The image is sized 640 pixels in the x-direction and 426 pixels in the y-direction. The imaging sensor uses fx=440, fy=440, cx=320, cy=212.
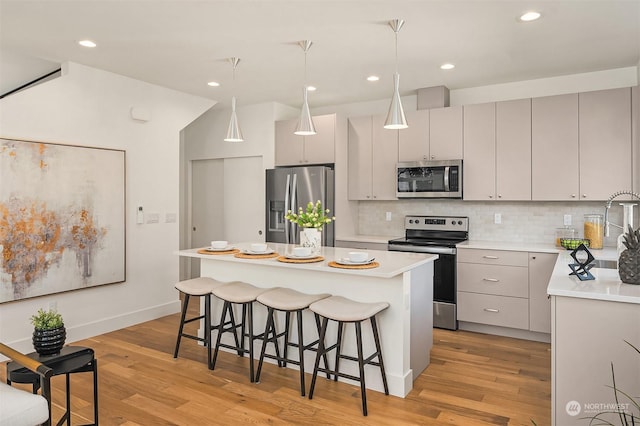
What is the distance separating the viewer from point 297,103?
5738 millimetres

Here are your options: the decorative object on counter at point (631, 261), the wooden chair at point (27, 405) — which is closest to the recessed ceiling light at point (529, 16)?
the decorative object on counter at point (631, 261)

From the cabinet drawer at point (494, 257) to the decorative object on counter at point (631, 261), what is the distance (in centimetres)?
186

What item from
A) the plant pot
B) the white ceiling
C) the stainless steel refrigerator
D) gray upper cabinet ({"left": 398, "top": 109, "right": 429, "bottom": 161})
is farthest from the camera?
the stainless steel refrigerator

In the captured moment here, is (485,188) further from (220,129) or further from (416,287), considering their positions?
(220,129)

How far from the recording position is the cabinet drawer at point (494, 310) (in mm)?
4125

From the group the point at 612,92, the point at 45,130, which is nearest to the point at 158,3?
the point at 45,130

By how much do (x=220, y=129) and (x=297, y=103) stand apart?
Answer: 115cm

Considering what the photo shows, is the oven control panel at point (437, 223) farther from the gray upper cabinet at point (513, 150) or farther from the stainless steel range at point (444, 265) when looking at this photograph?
the gray upper cabinet at point (513, 150)

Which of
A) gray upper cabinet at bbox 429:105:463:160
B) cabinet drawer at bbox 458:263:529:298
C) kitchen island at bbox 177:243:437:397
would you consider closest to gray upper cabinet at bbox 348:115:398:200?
gray upper cabinet at bbox 429:105:463:160

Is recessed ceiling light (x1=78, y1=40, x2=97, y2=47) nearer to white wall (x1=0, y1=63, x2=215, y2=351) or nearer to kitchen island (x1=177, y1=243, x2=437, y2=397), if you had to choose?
white wall (x1=0, y1=63, x2=215, y2=351)

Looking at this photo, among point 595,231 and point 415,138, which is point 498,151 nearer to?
point 415,138

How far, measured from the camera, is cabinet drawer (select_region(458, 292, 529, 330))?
4.12 metres

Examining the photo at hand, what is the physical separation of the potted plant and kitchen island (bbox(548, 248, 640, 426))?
2.54m

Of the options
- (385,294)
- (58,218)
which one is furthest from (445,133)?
(58,218)
